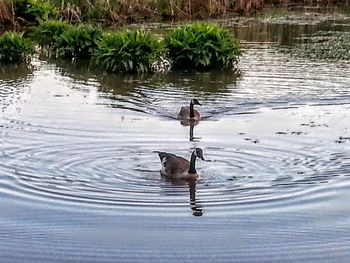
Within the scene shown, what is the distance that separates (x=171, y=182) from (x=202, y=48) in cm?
1028

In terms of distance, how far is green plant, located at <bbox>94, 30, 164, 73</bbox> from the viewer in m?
20.5

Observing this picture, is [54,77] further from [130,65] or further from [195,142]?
[195,142]

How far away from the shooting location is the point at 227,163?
461 inches

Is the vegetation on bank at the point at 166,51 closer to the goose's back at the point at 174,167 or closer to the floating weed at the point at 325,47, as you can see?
the floating weed at the point at 325,47

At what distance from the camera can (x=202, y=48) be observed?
68.5 feet

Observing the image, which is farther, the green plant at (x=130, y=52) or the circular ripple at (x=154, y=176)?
the green plant at (x=130, y=52)

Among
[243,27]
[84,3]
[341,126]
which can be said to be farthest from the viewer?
[84,3]

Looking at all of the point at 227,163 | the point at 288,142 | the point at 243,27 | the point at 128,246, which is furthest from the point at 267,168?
the point at 243,27

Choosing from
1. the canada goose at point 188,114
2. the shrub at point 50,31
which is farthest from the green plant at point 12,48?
the canada goose at point 188,114

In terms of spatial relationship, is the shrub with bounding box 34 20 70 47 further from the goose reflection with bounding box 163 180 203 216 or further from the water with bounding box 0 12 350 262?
the goose reflection with bounding box 163 180 203 216

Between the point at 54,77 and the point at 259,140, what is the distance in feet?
27.4

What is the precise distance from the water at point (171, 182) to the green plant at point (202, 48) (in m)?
2.46

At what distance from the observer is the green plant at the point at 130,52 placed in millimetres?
20500

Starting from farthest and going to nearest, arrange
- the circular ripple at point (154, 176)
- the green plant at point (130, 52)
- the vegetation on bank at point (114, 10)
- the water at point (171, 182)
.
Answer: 1. the vegetation on bank at point (114, 10)
2. the green plant at point (130, 52)
3. the circular ripple at point (154, 176)
4. the water at point (171, 182)
